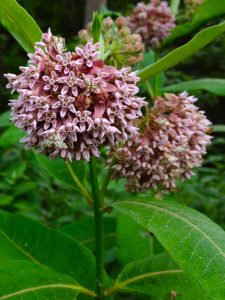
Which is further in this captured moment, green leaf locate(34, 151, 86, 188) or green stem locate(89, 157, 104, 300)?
green leaf locate(34, 151, 86, 188)

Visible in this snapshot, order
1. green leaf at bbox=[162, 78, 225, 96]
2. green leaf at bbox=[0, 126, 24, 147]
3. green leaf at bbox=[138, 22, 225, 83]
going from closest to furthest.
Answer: green leaf at bbox=[138, 22, 225, 83]
green leaf at bbox=[162, 78, 225, 96]
green leaf at bbox=[0, 126, 24, 147]

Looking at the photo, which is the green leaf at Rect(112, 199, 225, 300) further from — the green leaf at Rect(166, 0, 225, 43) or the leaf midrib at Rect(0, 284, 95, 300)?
the green leaf at Rect(166, 0, 225, 43)

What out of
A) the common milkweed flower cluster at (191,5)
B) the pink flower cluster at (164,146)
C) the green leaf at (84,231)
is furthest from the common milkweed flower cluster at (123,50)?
the common milkweed flower cluster at (191,5)

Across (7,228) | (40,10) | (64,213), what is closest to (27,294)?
(7,228)

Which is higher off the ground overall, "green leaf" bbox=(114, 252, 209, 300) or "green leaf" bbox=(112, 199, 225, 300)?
"green leaf" bbox=(112, 199, 225, 300)

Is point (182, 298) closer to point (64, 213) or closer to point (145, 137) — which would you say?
point (145, 137)

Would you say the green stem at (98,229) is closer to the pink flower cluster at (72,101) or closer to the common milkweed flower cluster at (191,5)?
the pink flower cluster at (72,101)

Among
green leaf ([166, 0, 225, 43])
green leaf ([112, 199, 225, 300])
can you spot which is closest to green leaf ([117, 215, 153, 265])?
green leaf ([112, 199, 225, 300])
